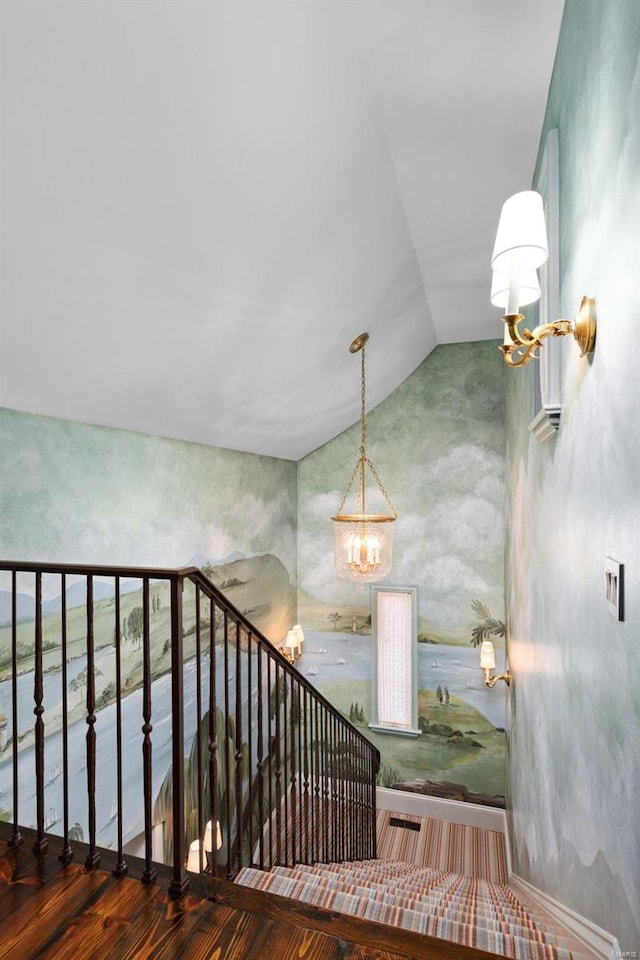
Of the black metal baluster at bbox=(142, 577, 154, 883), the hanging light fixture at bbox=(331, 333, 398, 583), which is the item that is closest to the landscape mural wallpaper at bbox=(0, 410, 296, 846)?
the hanging light fixture at bbox=(331, 333, 398, 583)

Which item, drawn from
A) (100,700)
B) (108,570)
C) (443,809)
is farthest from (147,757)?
(443,809)

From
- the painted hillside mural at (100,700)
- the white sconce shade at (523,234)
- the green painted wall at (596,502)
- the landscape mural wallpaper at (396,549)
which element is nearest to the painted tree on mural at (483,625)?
the landscape mural wallpaper at (396,549)

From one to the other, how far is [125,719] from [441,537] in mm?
3763

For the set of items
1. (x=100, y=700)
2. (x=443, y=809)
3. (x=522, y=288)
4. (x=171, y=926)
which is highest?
(x=522, y=288)

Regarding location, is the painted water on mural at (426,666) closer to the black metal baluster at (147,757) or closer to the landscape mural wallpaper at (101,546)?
the landscape mural wallpaper at (101,546)

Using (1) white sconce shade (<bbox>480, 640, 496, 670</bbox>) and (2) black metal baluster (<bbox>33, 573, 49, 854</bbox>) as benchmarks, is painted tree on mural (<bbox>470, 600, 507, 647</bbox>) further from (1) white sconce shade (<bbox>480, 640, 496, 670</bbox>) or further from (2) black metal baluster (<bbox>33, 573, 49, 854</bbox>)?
(2) black metal baluster (<bbox>33, 573, 49, 854</bbox>)

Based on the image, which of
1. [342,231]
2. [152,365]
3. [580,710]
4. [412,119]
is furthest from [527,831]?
[412,119]

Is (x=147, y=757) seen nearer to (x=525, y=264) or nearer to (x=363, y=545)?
(x=525, y=264)

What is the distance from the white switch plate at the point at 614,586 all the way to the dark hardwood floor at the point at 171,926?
91 centimetres

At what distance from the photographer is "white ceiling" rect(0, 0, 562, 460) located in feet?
A: 5.09

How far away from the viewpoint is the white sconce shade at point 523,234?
130 cm

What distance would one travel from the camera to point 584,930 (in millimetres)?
1354

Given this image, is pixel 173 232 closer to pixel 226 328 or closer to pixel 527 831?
pixel 226 328

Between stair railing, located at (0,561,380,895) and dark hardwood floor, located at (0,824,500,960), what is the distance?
0.23ft
